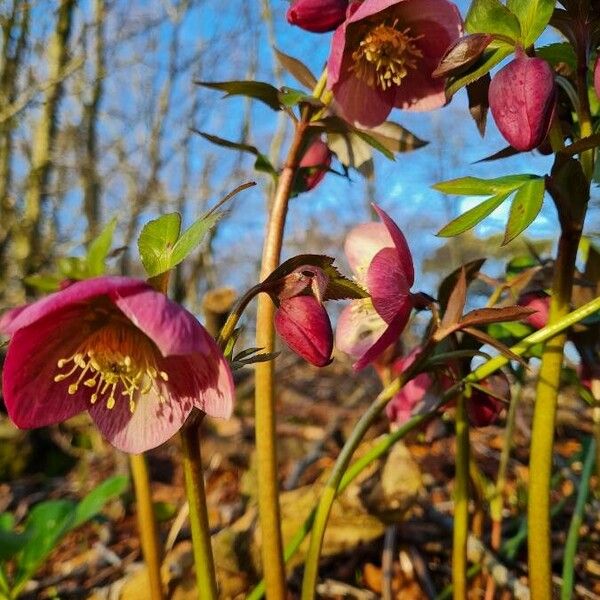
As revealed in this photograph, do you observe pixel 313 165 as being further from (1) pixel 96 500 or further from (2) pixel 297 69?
(1) pixel 96 500

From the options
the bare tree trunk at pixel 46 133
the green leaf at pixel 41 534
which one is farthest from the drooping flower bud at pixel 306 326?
the bare tree trunk at pixel 46 133

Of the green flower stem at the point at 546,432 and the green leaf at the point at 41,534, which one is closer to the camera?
the green flower stem at the point at 546,432

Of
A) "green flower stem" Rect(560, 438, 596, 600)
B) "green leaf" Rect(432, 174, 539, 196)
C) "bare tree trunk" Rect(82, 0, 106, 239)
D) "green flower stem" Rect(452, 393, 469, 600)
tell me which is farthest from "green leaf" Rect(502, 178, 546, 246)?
"bare tree trunk" Rect(82, 0, 106, 239)

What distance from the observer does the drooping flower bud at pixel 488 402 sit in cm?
65

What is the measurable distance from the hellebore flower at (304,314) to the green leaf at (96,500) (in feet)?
2.00

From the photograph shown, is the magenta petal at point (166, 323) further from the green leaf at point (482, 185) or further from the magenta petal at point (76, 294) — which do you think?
the green leaf at point (482, 185)

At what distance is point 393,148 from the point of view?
71 cm

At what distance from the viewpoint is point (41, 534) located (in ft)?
2.99

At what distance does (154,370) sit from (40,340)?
10cm

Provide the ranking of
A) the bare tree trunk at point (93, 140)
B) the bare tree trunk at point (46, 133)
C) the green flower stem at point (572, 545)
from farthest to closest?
the bare tree trunk at point (93, 140) < the bare tree trunk at point (46, 133) < the green flower stem at point (572, 545)

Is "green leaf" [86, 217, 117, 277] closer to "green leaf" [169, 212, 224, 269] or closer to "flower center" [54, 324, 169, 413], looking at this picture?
"flower center" [54, 324, 169, 413]

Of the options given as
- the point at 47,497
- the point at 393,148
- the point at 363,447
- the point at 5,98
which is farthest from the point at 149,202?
the point at 393,148

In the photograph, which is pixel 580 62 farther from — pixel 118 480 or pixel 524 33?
pixel 118 480

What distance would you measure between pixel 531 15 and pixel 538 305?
29 cm
